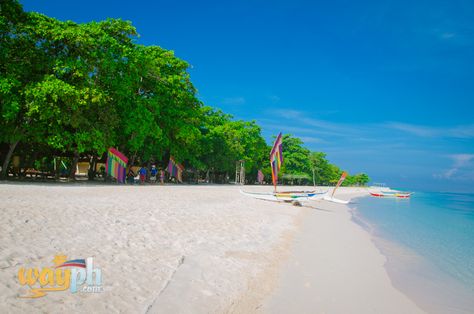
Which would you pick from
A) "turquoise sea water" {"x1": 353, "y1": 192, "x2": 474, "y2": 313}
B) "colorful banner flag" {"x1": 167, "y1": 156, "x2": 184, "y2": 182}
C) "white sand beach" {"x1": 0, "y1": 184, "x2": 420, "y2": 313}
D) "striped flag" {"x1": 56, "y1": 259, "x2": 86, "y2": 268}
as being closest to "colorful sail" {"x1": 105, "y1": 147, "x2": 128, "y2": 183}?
"colorful banner flag" {"x1": 167, "y1": 156, "x2": 184, "y2": 182}

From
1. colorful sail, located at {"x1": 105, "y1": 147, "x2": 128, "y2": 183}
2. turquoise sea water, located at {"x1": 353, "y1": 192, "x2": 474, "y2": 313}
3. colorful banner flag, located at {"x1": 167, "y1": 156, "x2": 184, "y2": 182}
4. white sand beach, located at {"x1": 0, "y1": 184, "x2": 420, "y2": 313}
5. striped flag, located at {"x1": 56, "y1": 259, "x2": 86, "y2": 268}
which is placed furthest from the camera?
colorful banner flag, located at {"x1": 167, "y1": 156, "x2": 184, "y2": 182}

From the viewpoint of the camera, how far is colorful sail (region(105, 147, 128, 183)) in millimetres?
23964

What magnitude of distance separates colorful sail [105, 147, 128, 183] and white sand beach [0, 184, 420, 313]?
15.3 meters

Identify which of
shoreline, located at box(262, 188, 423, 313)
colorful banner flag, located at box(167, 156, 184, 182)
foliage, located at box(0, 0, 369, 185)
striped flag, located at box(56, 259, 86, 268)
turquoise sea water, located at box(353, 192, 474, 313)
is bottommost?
turquoise sea water, located at box(353, 192, 474, 313)

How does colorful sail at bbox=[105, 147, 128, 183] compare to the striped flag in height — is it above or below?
above

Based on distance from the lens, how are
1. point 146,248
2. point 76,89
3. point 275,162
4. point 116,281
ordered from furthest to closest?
1. point 275,162
2. point 76,89
3. point 146,248
4. point 116,281

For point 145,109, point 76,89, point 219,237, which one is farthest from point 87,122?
point 219,237

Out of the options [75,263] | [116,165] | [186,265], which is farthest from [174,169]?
[75,263]

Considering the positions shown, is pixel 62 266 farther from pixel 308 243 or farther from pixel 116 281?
pixel 308 243

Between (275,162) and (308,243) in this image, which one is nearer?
(308,243)

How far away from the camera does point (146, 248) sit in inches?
237

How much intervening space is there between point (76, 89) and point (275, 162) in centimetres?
1321

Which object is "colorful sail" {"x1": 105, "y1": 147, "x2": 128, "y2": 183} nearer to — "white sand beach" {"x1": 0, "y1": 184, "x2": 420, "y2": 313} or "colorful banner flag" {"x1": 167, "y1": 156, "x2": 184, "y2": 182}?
"colorful banner flag" {"x1": 167, "y1": 156, "x2": 184, "y2": 182}

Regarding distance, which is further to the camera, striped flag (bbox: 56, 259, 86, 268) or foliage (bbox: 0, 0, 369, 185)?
foliage (bbox: 0, 0, 369, 185)
